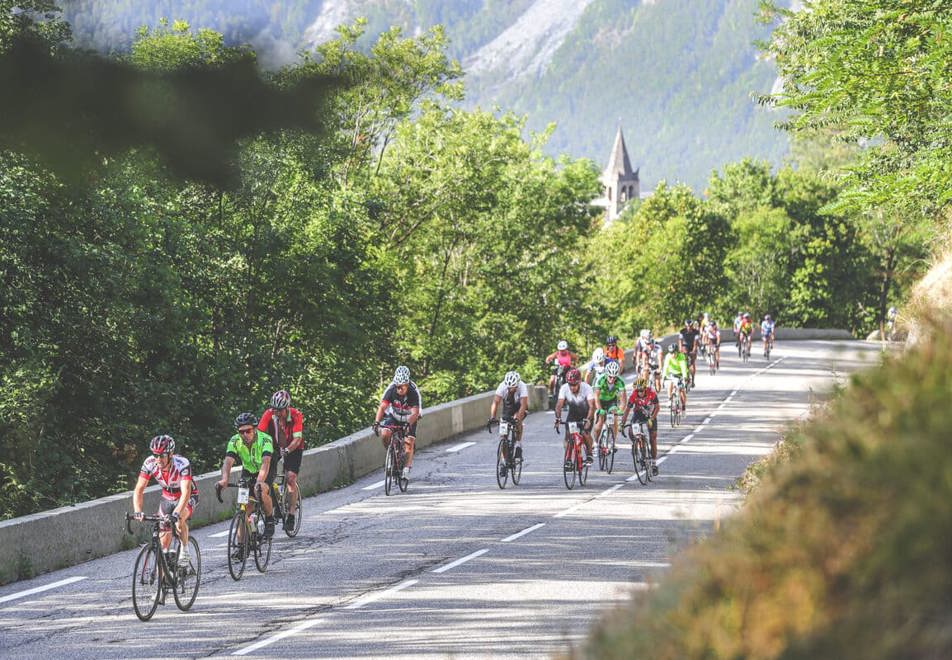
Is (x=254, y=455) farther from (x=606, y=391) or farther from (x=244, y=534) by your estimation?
(x=606, y=391)

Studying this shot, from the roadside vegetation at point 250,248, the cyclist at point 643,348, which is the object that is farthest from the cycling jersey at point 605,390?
the cyclist at point 643,348

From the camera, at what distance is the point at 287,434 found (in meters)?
15.7

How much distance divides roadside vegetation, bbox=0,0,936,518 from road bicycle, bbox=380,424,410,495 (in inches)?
174

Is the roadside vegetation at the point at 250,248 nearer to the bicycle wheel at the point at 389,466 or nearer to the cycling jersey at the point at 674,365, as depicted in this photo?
the bicycle wheel at the point at 389,466

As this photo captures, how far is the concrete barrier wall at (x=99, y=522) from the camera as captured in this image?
14.3 meters

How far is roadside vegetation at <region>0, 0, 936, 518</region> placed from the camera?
4.92 meters

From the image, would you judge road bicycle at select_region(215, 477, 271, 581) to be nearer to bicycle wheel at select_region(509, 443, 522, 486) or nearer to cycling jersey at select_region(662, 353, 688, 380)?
bicycle wheel at select_region(509, 443, 522, 486)

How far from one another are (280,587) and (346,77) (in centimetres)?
937

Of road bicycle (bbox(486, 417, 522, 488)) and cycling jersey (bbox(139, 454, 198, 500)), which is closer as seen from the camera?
cycling jersey (bbox(139, 454, 198, 500))

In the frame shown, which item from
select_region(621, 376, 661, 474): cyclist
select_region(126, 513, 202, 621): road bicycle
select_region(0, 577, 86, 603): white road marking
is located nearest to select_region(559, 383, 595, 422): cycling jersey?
select_region(621, 376, 661, 474): cyclist

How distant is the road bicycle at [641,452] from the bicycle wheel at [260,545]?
8472 mm

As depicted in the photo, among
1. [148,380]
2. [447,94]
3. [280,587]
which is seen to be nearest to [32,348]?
[148,380]

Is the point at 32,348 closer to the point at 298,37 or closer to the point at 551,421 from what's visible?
the point at 551,421

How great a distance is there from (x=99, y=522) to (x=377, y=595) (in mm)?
4738
